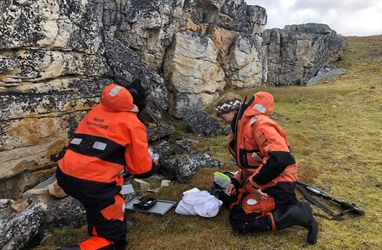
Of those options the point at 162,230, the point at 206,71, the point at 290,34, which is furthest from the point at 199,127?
the point at 290,34

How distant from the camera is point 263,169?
4.58 meters

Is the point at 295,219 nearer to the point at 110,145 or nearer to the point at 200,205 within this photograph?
the point at 200,205

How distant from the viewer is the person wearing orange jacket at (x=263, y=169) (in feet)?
15.1

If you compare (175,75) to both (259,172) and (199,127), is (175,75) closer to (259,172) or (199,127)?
(199,127)

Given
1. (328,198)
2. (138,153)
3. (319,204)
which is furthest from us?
(328,198)

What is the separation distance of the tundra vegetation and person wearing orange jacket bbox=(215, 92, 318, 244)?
0.32m

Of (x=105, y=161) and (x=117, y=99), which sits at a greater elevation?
(x=117, y=99)

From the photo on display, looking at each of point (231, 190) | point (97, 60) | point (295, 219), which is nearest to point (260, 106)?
point (231, 190)

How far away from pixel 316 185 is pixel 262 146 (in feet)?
13.2

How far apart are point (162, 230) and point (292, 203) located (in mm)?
2382

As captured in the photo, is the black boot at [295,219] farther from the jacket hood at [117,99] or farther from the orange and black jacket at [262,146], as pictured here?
the jacket hood at [117,99]

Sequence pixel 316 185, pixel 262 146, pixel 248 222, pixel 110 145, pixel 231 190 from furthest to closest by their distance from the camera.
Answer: pixel 316 185, pixel 231 190, pixel 248 222, pixel 262 146, pixel 110 145

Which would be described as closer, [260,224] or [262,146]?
[262,146]

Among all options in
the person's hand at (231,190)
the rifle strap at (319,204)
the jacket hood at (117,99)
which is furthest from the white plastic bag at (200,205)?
the jacket hood at (117,99)
